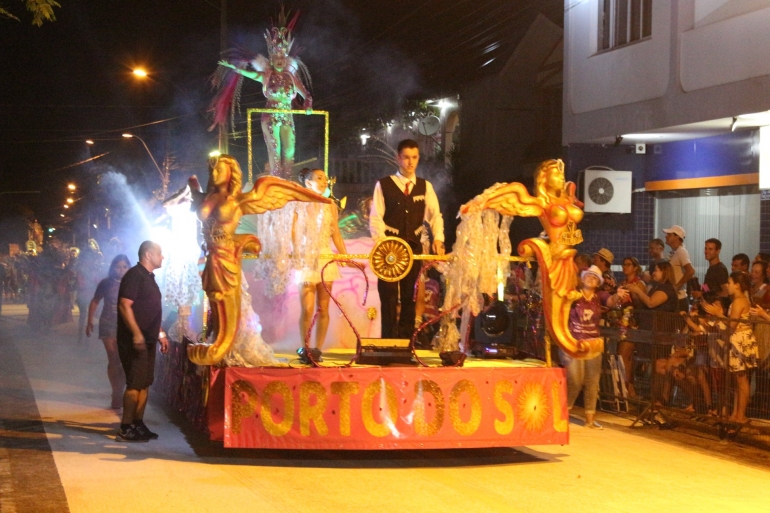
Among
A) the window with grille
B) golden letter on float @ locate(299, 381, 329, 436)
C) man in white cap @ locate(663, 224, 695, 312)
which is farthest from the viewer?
the window with grille

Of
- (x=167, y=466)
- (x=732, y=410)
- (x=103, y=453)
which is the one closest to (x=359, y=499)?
(x=167, y=466)

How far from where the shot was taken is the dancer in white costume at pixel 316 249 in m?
9.09

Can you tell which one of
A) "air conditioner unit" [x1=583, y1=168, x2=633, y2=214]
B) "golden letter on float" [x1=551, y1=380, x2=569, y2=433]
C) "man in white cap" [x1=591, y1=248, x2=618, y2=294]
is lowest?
"golden letter on float" [x1=551, y1=380, x2=569, y2=433]

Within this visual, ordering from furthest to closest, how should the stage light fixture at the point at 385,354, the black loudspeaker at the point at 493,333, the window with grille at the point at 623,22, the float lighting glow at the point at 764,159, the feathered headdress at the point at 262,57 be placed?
the window with grille at the point at 623,22, the float lighting glow at the point at 764,159, the feathered headdress at the point at 262,57, the black loudspeaker at the point at 493,333, the stage light fixture at the point at 385,354

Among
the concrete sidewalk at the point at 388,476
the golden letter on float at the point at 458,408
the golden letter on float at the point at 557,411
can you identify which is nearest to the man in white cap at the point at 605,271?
the concrete sidewalk at the point at 388,476

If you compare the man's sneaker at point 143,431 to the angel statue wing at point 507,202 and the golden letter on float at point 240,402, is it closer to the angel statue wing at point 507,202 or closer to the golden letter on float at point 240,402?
the golden letter on float at point 240,402

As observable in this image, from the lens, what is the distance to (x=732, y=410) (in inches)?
416

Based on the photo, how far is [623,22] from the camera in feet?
57.9

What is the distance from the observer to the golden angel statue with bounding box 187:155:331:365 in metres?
8.41

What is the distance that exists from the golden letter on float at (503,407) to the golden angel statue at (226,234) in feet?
7.77

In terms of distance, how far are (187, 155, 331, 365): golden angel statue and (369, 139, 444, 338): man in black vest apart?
1.35 meters

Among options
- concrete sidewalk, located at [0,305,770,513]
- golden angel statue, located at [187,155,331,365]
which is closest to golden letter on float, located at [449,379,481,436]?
concrete sidewalk, located at [0,305,770,513]

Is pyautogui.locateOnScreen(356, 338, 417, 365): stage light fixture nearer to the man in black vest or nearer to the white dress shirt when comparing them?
the man in black vest

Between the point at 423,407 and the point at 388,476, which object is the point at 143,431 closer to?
the point at 388,476
